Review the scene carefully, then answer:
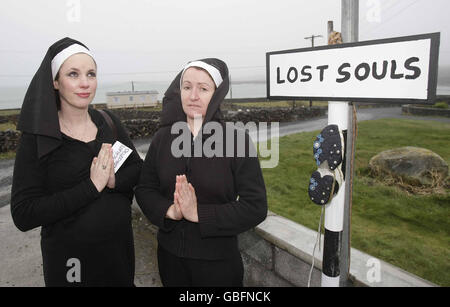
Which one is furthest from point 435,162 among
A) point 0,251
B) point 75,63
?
point 0,251

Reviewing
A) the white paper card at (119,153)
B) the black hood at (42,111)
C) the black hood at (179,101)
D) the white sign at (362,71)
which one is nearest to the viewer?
the white sign at (362,71)

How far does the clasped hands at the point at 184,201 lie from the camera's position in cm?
179

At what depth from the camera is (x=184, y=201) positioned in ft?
6.02

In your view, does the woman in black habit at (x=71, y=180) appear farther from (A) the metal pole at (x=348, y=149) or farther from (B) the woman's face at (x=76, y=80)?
(A) the metal pole at (x=348, y=149)

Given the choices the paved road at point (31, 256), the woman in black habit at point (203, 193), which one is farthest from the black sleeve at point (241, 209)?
the paved road at point (31, 256)

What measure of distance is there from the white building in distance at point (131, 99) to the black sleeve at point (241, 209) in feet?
203

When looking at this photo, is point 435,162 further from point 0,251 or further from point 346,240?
point 0,251

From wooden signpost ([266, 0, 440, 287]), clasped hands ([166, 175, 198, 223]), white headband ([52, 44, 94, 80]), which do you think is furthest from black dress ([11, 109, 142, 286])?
wooden signpost ([266, 0, 440, 287])

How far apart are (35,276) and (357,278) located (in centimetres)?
343

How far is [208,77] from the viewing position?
1936 mm

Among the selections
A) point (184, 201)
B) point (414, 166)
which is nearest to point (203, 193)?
point (184, 201)

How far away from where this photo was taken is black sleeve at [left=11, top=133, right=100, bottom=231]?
1.84 meters

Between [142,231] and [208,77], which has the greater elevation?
[208,77]

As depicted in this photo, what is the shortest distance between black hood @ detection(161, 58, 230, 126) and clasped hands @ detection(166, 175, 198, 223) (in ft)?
1.53
